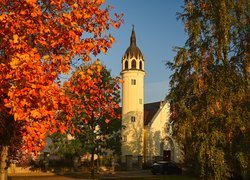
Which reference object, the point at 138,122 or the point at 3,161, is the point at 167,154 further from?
the point at 3,161

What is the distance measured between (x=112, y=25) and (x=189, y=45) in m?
13.3

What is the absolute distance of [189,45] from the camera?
23828mm

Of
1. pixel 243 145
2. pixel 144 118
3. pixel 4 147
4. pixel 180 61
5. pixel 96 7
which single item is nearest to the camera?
pixel 96 7

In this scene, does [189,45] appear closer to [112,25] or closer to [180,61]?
[180,61]

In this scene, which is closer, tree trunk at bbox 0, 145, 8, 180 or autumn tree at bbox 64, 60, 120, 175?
autumn tree at bbox 64, 60, 120, 175

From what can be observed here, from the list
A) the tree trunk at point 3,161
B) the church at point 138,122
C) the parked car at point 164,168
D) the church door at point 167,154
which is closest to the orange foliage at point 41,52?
the tree trunk at point 3,161

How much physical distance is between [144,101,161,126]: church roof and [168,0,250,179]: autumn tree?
160ft

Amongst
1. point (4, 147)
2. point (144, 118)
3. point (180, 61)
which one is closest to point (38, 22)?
point (4, 147)

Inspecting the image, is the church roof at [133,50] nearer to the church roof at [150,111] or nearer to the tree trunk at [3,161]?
the church roof at [150,111]

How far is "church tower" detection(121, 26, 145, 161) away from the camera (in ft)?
217

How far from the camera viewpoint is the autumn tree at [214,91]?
21.9 m

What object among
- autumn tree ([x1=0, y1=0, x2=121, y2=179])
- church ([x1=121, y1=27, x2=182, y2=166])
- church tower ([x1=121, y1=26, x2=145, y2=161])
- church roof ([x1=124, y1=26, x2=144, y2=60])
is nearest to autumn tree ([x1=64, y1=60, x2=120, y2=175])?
autumn tree ([x1=0, y1=0, x2=121, y2=179])

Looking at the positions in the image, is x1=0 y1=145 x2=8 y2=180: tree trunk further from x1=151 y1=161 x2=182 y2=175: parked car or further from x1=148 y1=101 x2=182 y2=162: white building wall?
x1=148 y1=101 x2=182 y2=162: white building wall

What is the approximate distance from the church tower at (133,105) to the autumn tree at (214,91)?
42882mm
